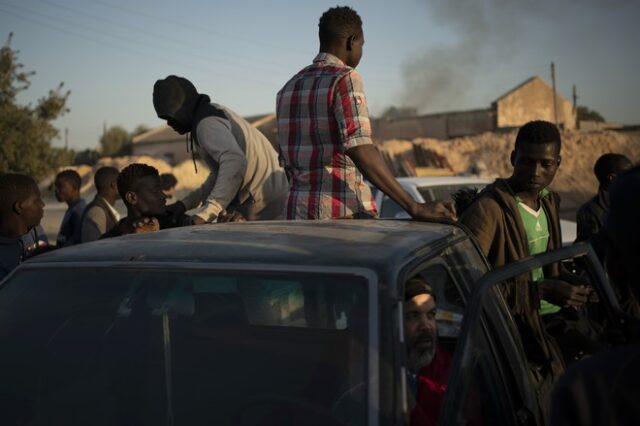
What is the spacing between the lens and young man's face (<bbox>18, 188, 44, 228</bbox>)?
3.92 metres

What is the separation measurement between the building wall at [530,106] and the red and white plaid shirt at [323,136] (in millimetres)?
42187

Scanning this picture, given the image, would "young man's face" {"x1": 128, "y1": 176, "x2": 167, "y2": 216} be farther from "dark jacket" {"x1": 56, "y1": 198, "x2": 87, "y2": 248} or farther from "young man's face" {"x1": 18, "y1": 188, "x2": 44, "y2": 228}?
"dark jacket" {"x1": 56, "y1": 198, "x2": 87, "y2": 248}

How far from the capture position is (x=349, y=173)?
3.76 meters

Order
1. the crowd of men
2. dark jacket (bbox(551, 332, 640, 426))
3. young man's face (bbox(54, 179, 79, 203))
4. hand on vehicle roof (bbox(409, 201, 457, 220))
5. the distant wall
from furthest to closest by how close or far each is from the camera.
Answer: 1. the distant wall
2. young man's face (bbox(54, 179, 79, 203))
3. hand on vehicle roof (bbox(409, 201, 457, 220))
4. the crowd of men
5. dark jacket (bbox(551, 332, 640, 426))

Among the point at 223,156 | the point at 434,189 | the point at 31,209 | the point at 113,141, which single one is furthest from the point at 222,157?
the point at 113,141

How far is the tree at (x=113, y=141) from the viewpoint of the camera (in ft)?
249

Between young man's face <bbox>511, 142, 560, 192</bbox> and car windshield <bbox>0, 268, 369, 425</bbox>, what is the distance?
1628mm

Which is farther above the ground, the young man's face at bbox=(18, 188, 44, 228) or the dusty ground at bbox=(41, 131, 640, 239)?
the dusty ground at bbox=(41, 131, 640, 239)

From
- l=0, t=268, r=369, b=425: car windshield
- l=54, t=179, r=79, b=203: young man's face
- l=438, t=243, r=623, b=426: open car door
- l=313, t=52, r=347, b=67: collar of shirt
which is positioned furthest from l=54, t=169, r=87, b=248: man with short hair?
l=438, t=243, r=623, b=426: open car door

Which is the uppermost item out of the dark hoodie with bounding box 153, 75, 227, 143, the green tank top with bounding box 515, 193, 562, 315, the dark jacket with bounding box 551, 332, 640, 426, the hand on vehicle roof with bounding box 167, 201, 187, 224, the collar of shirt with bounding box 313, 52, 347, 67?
the collar of shirt with bounding box 313, 52, 347, 67

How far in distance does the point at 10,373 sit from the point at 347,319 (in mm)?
1189

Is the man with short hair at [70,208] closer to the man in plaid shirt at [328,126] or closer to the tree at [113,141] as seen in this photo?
the man in plaid shirt at [328,126]

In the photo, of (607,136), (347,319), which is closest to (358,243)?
(347,319)

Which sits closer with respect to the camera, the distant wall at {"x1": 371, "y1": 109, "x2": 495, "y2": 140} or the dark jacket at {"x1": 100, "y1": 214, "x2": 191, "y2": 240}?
the dark jacket at {"x1": 100, "y1": 214, "x2": 191, "y2": 240}
